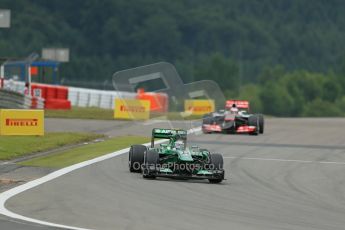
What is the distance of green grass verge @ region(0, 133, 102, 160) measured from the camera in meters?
24.5

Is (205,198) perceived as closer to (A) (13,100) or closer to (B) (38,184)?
(B) (38,184)

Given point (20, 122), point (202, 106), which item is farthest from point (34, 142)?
point (202, 106)

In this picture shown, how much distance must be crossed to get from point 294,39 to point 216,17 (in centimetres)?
1510

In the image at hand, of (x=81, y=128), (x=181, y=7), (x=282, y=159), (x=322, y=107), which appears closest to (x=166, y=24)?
(x=181, y=7)

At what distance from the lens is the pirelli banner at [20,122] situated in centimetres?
2906

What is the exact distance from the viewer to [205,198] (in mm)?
16266

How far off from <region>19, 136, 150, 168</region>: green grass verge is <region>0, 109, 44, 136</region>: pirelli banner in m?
2.11

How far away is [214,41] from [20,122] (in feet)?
410

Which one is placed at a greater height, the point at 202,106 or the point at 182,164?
the point at 202,106

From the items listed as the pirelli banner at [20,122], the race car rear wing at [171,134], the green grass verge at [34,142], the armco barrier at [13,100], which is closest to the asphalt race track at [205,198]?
the race car rear wing at [171,134]

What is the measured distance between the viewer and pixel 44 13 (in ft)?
459

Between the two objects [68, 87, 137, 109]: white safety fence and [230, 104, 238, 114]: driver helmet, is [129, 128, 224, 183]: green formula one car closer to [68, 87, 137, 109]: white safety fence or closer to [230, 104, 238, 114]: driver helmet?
[230, 104, 238, 114]: driver helmet

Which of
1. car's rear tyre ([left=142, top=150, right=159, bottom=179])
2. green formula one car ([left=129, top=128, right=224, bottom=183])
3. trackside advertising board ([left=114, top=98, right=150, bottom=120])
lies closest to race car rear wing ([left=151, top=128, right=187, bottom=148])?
green formula one car ([left=129, top=128, right=224, bottom=183])

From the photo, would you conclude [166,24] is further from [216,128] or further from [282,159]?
[282,159]
